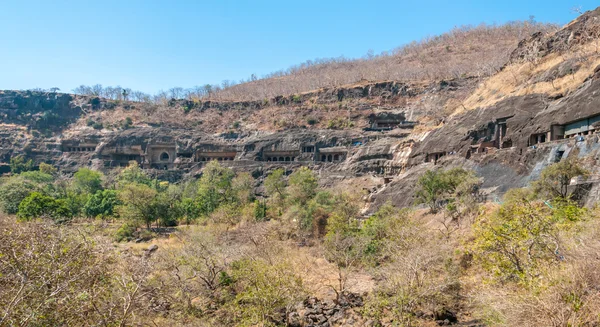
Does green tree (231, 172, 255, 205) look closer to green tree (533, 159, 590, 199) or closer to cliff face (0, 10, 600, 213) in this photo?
cliff face (0, 10, 600, 213)

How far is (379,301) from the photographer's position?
12.8 metres

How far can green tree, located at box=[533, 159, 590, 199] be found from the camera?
17453mm

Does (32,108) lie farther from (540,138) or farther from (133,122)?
Result: (540,138)

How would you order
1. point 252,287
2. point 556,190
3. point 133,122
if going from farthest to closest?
point 133,122
point 556,190
point 252,287

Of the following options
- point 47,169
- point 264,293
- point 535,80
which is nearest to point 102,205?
point 47,169

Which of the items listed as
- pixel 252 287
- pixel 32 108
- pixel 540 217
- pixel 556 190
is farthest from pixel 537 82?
pixel 32 108

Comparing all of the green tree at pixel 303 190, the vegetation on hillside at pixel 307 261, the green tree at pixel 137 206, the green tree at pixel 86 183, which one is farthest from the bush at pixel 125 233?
the green tree at pixel 86 183

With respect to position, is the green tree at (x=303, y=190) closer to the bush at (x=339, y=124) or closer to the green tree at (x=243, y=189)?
the green tree at (x=243, y=189)

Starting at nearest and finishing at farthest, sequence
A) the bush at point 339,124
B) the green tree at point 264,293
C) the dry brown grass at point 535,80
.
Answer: the green tree at point 264,293 → the dry brown grass at point 535,80 → the bush at point 339,124

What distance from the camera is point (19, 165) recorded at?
52094mm

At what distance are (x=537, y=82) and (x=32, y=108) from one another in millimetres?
75643

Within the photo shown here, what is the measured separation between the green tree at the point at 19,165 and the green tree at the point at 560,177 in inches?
2443

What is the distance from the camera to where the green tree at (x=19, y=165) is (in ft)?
170

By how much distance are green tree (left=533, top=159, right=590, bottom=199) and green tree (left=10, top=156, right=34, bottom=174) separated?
204ft
